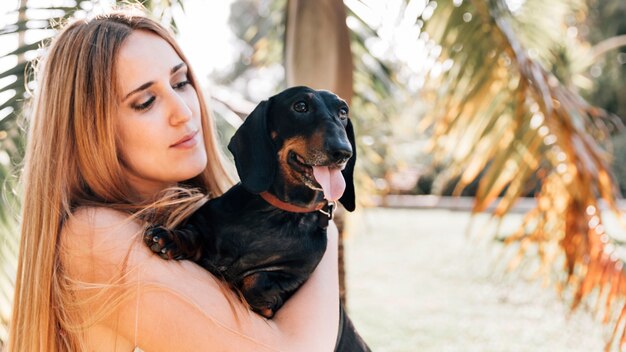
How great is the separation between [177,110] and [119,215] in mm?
272

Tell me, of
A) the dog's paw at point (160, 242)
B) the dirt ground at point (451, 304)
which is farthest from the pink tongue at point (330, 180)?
the dirt ground at point (451, 304)

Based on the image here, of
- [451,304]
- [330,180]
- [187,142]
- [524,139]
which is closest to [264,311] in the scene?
[330,180]

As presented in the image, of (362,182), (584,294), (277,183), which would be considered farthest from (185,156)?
(362,182)

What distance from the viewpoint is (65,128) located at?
5.01 feet

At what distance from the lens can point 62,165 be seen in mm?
1521

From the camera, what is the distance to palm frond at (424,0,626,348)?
2797mm

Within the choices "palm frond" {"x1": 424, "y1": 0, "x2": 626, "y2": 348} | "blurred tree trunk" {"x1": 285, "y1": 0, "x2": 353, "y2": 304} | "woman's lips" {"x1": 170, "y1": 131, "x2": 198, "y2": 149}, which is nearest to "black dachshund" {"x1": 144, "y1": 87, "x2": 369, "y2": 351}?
"woman's lips" {"x1": 170, "y1": 131, "x2": 198, "y2": 149}

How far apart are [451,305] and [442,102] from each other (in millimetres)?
4097

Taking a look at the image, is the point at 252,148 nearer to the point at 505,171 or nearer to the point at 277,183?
the point at 277,183

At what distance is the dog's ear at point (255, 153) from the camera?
58.0 inches

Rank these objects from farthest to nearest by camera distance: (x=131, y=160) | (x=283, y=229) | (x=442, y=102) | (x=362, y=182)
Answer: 1. (x=362, y=182)
2. (x=442, y=102)
3. (x=131, y=160)
4. (x=283, y=229)

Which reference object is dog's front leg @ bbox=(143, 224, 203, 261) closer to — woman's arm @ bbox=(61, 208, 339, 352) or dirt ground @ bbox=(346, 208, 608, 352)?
woman's arm @ bbox=(61, 208, 339, 352)

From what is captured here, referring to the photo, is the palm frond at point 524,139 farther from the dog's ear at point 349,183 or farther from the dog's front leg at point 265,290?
the dog's front leg at point 265,290

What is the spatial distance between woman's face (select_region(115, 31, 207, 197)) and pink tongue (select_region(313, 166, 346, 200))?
36cm
